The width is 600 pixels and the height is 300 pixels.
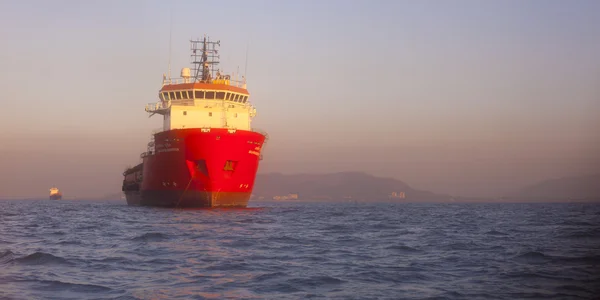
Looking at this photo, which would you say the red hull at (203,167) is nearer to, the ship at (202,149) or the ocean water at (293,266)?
the ship at (202,149)

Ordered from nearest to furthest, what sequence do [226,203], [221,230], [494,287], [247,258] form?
[494,287] < [247,258] < [221,230] < [226,203]

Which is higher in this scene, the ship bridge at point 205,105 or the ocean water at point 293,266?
the ship bridge at point 205,105

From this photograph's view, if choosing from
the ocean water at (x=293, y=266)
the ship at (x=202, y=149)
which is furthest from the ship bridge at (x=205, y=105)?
the ocean water at (x=293, y=266)

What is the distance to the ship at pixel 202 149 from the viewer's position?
4397cm

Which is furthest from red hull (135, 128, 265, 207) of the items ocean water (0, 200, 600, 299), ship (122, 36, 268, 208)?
ocean water (0, 200, 600, 299)

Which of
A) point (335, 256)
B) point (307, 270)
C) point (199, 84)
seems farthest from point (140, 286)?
point (199, 84)

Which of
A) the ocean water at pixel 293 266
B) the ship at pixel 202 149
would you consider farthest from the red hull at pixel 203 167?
the ocean water at pixel 293 266

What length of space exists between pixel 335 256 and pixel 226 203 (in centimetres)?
2913

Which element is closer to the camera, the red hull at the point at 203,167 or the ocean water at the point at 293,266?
the ocean water at the point at 293,266

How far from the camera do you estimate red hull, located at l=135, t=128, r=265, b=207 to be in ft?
144

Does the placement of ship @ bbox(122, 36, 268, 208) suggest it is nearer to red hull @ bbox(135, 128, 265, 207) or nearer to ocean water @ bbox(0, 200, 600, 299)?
red hull @ bbox(135, 128, 265, 207)

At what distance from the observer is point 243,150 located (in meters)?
46.3

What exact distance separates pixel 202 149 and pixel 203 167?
4.77 feet

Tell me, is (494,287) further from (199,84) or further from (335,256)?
(199,84)
